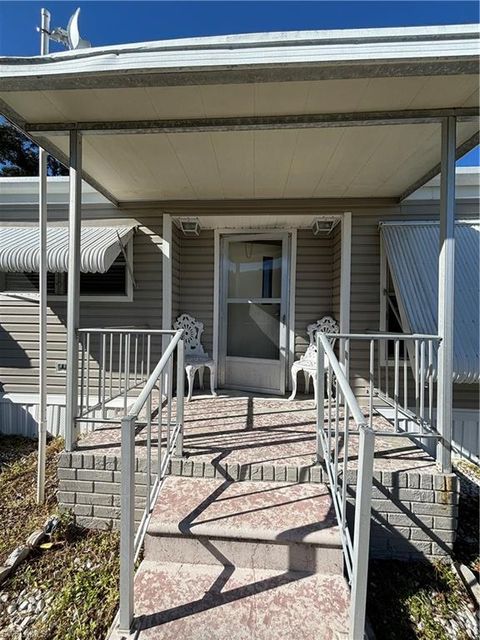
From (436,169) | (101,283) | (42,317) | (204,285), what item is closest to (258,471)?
(42,317)

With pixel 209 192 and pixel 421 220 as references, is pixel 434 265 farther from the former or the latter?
pixel 209 192

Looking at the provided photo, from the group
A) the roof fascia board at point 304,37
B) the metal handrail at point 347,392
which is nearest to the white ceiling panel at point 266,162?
the roof fascia board at point 304,37

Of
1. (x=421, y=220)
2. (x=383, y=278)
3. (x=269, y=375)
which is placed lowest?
(x=269, y=375)

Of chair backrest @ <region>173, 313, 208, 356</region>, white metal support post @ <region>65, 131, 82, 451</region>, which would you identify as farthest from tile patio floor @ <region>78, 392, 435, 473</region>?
chair backrest @ <region>173, 313, 208, 356</region>

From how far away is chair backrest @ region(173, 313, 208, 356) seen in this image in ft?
13.9

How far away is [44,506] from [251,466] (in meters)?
1.79

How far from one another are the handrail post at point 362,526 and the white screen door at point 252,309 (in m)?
2.88

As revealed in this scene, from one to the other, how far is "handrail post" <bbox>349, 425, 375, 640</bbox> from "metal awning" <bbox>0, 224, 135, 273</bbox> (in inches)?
113

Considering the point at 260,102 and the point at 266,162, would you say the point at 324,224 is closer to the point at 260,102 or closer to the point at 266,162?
the point at 266,162

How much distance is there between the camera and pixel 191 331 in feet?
14.0

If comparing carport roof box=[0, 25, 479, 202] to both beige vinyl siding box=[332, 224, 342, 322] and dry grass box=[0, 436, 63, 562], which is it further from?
dry grass box=[0, 436, 63, 562]

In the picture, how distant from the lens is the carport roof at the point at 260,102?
1.80 meters

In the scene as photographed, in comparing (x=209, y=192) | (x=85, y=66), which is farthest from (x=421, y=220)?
(x=85, y=66)

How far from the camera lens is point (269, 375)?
4.23 m
